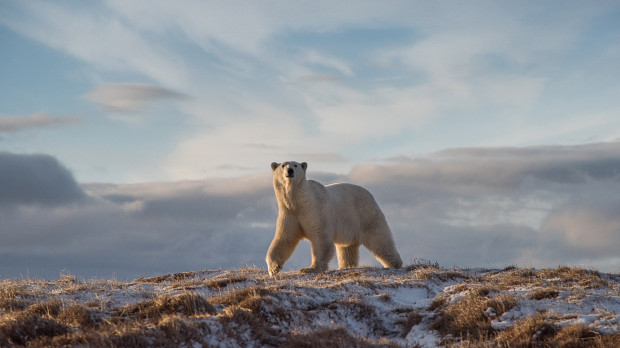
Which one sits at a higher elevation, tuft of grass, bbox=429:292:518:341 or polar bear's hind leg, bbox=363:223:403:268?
polar bear's hind leg, bbox=363:223:403:268

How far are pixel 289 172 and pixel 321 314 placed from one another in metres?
6.63

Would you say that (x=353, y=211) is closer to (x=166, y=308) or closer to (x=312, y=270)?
(x=312, y=270)

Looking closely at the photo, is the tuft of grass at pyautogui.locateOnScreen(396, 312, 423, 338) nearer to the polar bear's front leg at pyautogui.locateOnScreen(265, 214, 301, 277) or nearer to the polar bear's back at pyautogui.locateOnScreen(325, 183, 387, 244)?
the polar bear's front leg at pyautogui.locateOnScreen(265, 214, 301, 277)

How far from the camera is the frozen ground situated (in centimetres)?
908

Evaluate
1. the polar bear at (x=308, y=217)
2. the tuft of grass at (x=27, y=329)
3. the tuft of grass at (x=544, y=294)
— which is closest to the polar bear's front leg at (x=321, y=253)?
the polar bear at (x=308, y=217)

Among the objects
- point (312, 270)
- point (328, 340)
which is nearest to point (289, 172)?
point (312, 270)

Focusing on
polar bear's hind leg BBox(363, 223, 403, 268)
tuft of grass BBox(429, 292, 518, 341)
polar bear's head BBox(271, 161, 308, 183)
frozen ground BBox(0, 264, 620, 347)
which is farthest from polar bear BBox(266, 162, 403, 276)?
tuft of grass BBox(429, 292, 518, 341)

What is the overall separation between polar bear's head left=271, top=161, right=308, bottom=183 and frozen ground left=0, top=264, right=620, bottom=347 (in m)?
3.75

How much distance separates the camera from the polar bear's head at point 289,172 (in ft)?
56.1

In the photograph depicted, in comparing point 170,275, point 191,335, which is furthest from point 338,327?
point 170,275

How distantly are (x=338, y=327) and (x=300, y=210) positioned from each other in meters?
8.01

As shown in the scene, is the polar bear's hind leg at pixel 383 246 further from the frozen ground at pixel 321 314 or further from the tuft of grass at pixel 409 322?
the tuft of grass at pixel 409 322

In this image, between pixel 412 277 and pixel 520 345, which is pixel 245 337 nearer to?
pixel 520 345

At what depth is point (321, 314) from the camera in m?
11.0
